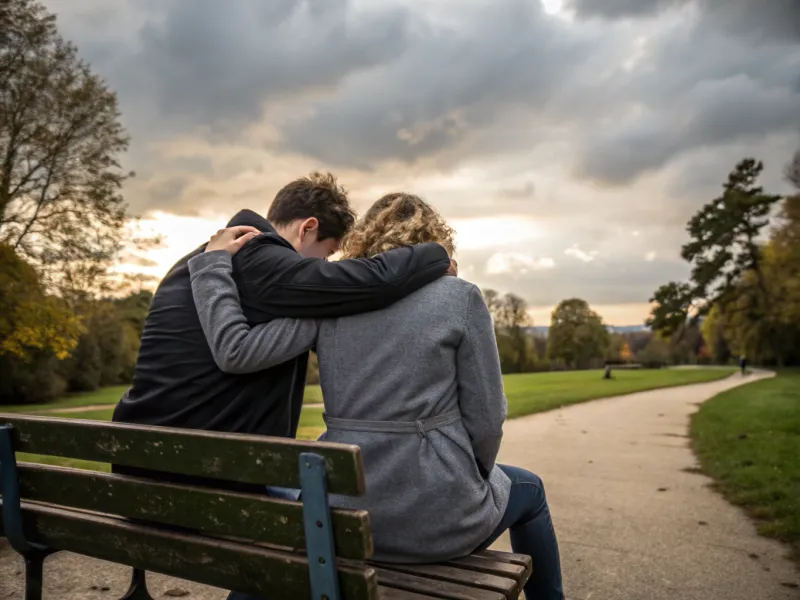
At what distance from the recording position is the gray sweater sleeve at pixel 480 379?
228 centimetres

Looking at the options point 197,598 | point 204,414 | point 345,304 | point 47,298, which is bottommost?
point 197,598

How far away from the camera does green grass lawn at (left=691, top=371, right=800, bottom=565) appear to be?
551cm

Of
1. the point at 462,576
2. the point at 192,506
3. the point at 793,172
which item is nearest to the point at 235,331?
the point at 192,506

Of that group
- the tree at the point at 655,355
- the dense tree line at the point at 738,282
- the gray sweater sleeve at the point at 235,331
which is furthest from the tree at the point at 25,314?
the tree at the point at 655,355

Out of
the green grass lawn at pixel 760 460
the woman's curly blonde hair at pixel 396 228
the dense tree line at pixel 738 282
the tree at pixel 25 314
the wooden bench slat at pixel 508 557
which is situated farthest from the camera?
the dense tree line at pixel 738 282

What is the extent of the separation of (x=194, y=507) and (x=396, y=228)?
48.8 inches

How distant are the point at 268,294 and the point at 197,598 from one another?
2.25 meters

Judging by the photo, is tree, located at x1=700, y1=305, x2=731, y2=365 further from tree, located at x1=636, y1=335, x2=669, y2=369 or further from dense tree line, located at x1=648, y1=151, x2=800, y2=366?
dense tree line, located at x1=648, y1=151, x2=800, y2=366

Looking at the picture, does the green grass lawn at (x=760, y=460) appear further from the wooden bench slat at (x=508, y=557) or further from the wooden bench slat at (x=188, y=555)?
the wooden bench slat at (x=188, y=555)

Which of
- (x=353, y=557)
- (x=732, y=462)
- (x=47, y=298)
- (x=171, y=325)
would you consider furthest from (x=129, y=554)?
(x=47, y=298)

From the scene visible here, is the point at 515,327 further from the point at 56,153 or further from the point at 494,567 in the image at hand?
the point at 494,567

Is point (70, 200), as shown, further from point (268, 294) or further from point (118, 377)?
point (118, 377)

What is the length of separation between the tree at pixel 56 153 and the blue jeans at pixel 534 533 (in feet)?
37.0

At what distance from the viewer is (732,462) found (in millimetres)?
7777
